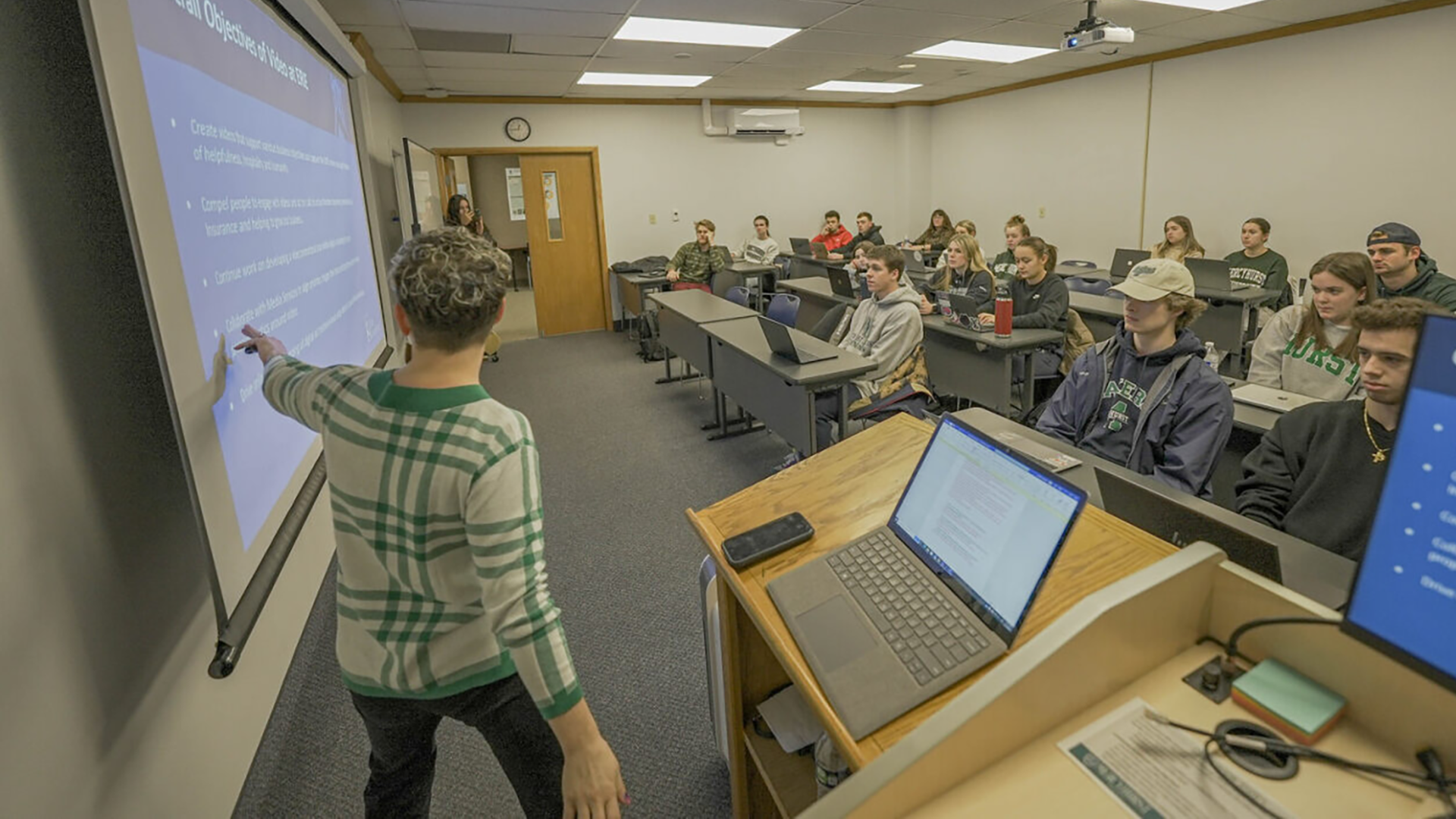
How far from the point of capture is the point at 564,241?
8.12m

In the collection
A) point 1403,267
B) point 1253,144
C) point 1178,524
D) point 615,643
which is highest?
point 1253,144

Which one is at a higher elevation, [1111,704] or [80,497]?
[80,497]

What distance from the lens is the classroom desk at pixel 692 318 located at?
15.5 ft

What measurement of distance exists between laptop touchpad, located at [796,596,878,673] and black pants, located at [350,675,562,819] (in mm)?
525

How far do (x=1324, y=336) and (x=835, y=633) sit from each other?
2837 millimetres

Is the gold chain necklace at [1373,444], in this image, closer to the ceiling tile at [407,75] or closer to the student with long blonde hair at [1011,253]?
the student with long blonde hair at [1011,253]

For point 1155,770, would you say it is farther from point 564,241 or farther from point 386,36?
point 564,241

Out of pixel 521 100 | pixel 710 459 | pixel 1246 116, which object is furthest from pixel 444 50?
pixel 1246 116

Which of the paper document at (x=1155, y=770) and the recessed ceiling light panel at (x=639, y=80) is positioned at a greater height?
the recessed ceiling light panel at (x=639, y=80)

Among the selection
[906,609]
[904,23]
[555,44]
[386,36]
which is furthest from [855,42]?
[906,609]

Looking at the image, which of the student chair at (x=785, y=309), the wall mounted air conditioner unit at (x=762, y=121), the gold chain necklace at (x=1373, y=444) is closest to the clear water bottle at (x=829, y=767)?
the gold chain necklace at (x=1373, y=444)

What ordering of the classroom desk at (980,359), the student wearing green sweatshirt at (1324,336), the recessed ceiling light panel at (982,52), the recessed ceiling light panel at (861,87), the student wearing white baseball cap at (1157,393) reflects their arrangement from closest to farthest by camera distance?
the student wearing white baseball cap at (1157,393) → the student wearing green sweatshirt at (1324,336) → the classroom desk at (980,359) → the recessed ceiling light panel at (982,52) → the recessed ceiling light panel at (861,87)

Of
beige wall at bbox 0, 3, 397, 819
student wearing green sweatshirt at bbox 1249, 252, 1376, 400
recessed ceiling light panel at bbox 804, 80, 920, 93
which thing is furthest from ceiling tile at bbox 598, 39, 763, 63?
beige wall at bbox 0, 3, 397, 819

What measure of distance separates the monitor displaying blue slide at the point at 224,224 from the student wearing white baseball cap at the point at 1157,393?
240cm
